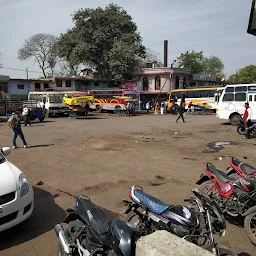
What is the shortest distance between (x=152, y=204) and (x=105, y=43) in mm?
36976

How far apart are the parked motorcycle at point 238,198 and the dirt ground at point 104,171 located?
0.82 ft

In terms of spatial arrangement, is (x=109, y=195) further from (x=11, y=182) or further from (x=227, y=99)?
(x=227, y=99)

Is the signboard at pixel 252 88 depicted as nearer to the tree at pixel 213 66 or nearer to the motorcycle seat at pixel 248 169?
the motorcycle seat at pixel 248 169

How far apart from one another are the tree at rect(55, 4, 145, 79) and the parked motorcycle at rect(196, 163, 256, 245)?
33021mm

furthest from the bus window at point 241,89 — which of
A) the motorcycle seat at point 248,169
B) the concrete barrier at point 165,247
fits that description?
the concrete barrier at point 165,247

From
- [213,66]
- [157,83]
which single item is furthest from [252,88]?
[213,66]

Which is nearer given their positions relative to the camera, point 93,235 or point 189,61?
point 93,235

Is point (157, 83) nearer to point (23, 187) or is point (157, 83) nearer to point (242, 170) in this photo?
point (242, 170)

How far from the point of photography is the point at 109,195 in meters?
5.80

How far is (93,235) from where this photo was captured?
9.55ft

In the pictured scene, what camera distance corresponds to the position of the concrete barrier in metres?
2.09

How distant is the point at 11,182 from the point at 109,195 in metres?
2.20

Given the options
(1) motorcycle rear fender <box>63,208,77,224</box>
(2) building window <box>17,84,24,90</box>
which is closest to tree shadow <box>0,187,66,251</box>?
(1) motorcycle rear fender <box>63,208,77,224</box>

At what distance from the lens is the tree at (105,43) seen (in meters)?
36.7
